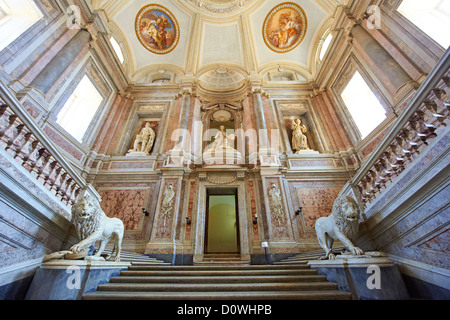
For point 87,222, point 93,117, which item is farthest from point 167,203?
point 93,117

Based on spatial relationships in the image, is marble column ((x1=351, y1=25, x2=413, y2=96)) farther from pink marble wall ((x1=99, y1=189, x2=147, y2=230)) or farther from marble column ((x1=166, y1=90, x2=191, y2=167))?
pink marble wall ((x1=99, y1=189, x2=147, y2=230))

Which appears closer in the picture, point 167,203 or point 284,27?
point 167,203

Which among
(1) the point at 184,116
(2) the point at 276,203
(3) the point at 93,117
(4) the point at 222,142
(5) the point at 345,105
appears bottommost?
(2) the point at 276,203

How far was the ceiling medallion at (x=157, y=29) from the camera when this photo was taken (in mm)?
10398

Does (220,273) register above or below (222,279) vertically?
above

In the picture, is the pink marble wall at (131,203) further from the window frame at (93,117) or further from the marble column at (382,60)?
the marble column at (382,60)

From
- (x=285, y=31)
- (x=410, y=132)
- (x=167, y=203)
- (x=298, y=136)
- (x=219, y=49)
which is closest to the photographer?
(x=410, y=132)

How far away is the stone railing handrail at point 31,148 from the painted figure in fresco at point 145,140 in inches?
174

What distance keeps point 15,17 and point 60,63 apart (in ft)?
5.46

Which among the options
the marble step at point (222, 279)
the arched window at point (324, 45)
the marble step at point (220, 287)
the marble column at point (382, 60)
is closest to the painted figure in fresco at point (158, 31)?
the arched window at point (324, 45)

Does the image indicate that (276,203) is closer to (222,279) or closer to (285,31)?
(222,279)

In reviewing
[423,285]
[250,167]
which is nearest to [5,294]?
[423,285]

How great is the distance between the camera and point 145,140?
873 cm

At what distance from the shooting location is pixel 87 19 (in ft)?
25.5
